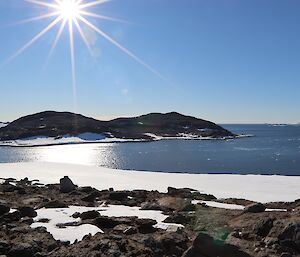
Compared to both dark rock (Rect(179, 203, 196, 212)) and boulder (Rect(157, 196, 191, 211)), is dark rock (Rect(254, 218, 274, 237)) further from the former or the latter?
boulder (Rect(157, 196, 191, 211))

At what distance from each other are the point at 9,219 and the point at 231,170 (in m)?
57.2

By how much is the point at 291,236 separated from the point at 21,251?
747 cm

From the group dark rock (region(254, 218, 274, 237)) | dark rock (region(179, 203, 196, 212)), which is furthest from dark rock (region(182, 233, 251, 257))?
dark rock (region(179, 203, 196, 212))

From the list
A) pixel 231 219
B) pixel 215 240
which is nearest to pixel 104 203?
pixel 231 219

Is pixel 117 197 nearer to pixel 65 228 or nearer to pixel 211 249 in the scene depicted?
pixel 65 228

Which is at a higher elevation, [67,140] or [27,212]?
[67,140]

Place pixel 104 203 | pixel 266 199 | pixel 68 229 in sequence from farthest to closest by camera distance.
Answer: pixel 266 199 < pixel 104 203 < pixel 68 229

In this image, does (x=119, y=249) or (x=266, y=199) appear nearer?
(x=119, y=249)

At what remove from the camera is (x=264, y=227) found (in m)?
12.7

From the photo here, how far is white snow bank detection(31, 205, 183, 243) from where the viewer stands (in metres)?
13.5

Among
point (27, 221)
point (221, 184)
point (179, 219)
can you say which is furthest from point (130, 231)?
point (221, 184)

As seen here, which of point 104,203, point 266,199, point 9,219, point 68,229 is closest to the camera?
point 68,229

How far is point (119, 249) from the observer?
1081cm

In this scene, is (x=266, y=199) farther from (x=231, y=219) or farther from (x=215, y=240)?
(x=215, y=240)
